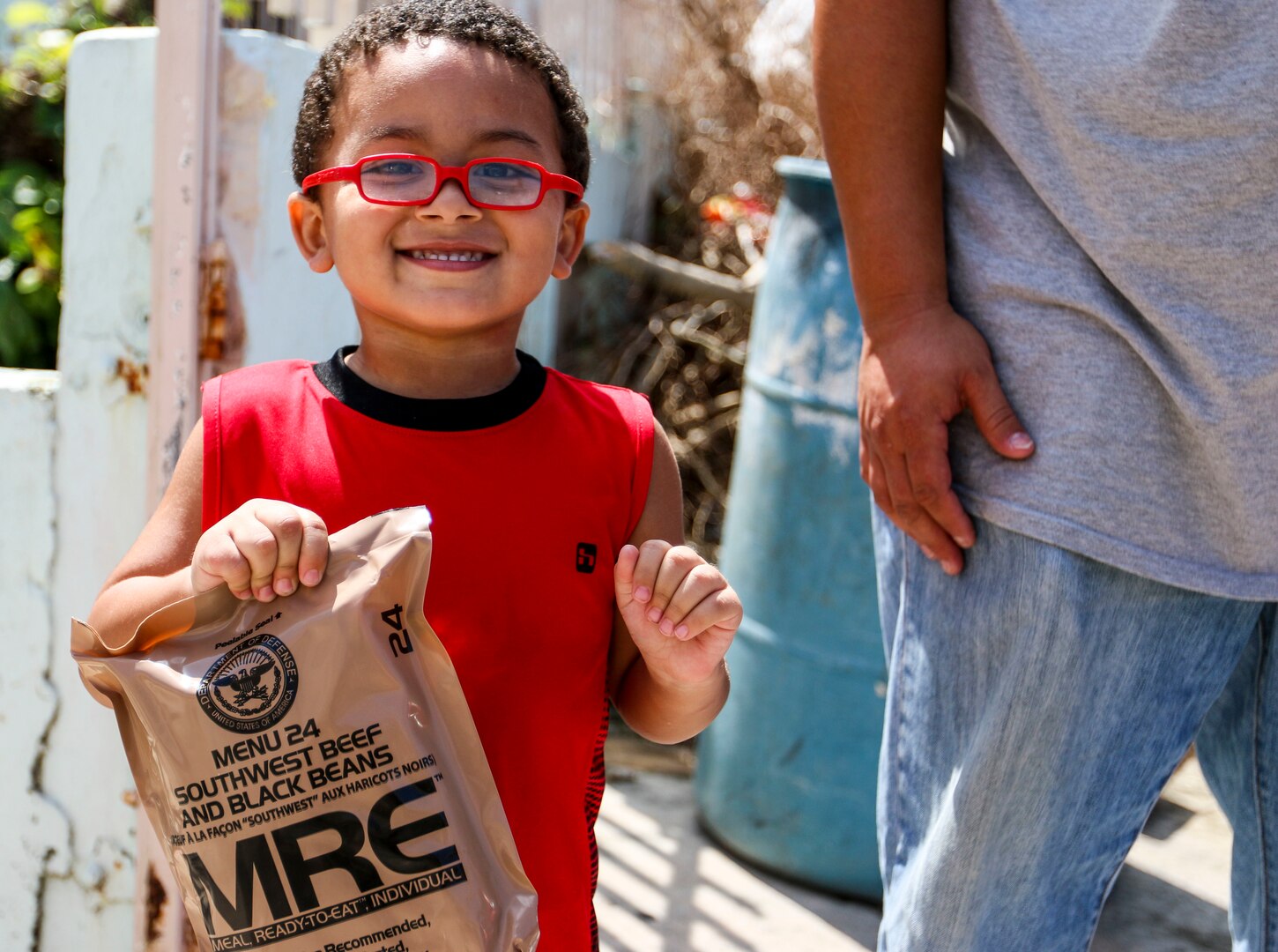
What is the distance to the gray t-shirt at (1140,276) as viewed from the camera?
124 cm

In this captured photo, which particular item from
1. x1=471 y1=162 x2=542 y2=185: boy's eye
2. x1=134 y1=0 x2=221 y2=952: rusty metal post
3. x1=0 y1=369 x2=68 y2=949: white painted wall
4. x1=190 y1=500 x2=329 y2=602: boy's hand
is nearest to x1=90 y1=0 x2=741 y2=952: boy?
x1=471 y1=162 x2=542 y2=185: boy's eye

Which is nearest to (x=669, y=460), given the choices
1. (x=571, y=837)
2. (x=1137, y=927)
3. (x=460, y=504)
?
(x=460, y=504)

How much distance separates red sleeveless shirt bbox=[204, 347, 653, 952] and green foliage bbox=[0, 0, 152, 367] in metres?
1.29

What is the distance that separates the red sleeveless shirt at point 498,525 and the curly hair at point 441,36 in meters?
0.27

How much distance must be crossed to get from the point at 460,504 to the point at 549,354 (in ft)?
10.8

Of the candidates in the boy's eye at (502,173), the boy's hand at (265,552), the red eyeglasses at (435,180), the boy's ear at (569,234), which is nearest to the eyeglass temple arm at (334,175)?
the red eyeglasses at (435,180)

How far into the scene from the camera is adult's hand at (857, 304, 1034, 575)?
53.9 inches

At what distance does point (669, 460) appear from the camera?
54.9 inches

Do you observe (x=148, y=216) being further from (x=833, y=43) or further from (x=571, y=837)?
(x=571, y=837)

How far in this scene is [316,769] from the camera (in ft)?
3.48

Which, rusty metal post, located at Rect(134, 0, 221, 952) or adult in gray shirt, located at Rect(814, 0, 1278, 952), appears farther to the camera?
rusty metal post, located at Rect(134, 0, 221, 952)

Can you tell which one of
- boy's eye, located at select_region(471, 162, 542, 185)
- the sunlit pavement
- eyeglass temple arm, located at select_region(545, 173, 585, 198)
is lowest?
the sunlit pavement

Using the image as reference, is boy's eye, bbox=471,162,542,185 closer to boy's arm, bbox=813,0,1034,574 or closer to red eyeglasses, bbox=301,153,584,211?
red eyeglasses, bbox=301,153,584,211

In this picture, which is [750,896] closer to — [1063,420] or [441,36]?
[1063,420]
